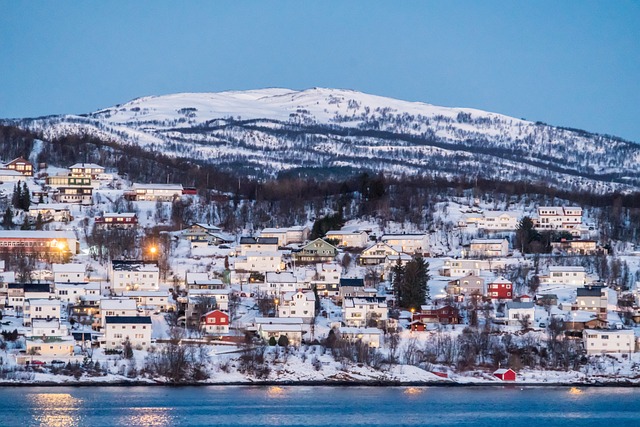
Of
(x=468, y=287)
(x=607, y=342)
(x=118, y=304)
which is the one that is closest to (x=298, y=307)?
(x=118, y=304)

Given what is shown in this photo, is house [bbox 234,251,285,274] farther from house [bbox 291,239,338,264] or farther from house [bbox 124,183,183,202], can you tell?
house [bbox 124,183,183,202]

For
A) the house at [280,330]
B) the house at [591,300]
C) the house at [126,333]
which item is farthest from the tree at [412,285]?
the house at [126,333]

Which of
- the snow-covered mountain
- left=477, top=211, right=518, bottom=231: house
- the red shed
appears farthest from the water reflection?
the snow-covered mountain

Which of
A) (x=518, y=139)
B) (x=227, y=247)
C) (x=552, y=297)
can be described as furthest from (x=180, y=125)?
(x=552, y=297)

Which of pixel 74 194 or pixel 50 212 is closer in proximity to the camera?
pixel 50 212

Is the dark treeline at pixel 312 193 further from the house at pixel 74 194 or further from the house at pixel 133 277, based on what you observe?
the house at pixel 133 277

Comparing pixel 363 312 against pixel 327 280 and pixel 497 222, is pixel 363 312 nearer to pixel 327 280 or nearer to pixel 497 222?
pixel 327 280

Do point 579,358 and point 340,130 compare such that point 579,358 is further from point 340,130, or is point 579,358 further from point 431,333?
point 340,130
